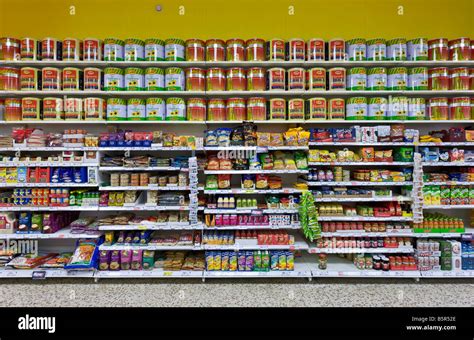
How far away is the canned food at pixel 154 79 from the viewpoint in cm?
406

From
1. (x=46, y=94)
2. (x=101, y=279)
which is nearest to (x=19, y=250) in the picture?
(x=101, y=279)

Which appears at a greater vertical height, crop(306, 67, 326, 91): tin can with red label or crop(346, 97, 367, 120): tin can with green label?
crop(306, 67, 326, 91): tin can with red label

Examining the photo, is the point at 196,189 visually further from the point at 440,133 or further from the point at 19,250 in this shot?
the point at 440,133

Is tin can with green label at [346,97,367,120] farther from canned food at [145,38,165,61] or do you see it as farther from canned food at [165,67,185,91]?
canned food at [145,38,165,61]

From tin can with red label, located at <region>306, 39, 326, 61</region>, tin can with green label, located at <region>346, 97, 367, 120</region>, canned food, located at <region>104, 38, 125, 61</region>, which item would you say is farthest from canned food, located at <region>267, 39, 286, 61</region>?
canned food, located at <region>104, 38, 125, 61</region>

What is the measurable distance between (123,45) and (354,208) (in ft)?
13.0

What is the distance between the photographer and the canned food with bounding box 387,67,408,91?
4078 mm

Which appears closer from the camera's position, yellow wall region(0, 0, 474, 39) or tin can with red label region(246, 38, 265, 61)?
tin can with red label region(246, 38, 265, 61)

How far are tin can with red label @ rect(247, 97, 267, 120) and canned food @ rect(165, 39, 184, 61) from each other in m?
1.15

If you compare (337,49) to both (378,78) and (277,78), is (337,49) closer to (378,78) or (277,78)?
(378,78)

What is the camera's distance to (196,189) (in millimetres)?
3887

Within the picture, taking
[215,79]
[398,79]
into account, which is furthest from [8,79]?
[398,79]

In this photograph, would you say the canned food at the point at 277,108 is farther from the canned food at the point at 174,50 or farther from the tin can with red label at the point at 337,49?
the canned food at the point at 174,50

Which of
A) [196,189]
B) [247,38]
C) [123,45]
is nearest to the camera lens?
[196,189]
